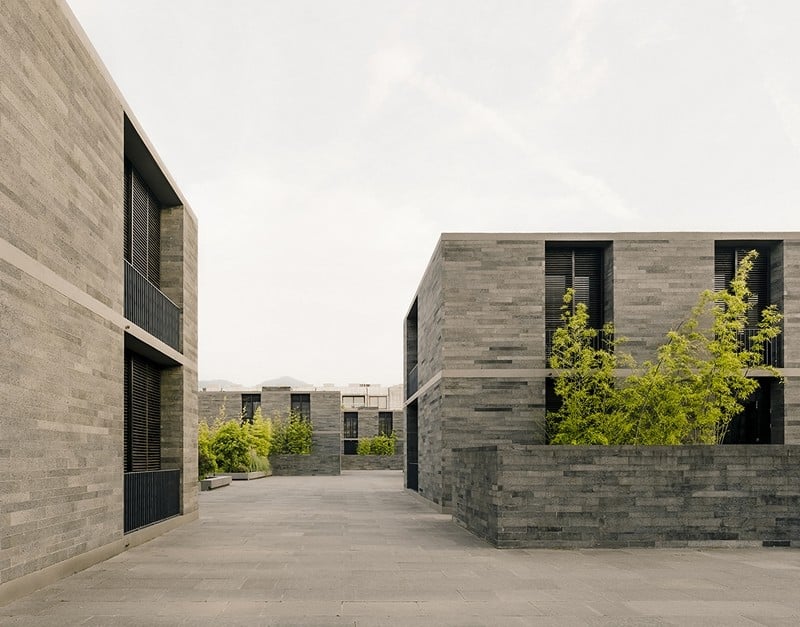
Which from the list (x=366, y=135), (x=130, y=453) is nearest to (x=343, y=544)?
(x=130, y=453)

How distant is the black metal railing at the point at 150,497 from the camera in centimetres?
1244

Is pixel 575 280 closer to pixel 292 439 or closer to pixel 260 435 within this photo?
pixel 260 435

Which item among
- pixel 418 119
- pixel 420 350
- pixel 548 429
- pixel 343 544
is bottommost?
pixel 343 544

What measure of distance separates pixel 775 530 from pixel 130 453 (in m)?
9.99

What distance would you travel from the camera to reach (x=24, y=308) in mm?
8305

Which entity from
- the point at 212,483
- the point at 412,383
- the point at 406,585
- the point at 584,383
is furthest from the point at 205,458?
the point at 406,585

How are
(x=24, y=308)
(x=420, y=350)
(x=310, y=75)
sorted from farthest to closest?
(x=420, y=350), (x=310, y=75), (x=24, y=308)

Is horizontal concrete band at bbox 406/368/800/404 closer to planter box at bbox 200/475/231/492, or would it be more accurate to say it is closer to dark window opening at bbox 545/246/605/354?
dark window opening at bbox 545/246/605/354

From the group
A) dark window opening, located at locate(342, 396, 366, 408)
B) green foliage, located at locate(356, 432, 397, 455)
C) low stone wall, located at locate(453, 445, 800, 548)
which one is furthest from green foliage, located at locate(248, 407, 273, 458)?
dark window opening, located at locate(342, 396, 366, 408)

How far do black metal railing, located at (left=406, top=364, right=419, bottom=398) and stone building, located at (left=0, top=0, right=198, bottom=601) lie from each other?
1179cm

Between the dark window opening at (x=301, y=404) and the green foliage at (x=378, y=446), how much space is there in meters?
7.55

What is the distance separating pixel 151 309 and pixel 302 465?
31.4 metres

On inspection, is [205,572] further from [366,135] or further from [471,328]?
[366,135]

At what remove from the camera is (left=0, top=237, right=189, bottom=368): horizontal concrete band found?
799 centimetres
